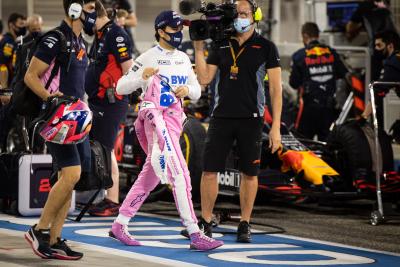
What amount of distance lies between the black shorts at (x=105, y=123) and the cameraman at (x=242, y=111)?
1.64 metres

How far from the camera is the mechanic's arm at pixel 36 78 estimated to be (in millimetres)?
9328

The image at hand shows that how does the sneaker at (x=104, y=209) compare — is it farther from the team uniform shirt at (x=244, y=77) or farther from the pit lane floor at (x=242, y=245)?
the team uniform shirt at (x=244, y=77)

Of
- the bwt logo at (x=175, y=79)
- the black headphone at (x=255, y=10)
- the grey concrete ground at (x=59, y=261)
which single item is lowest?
the grey concrete ground at (x=59, y=261)

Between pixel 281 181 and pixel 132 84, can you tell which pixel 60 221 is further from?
pixel 281 181

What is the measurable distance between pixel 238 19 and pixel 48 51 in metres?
1.81

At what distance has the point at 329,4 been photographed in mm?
18438

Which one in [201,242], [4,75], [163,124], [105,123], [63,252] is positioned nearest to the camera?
[63,252]

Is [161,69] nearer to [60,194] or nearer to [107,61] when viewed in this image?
[60,194]

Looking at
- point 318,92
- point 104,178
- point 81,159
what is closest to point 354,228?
point 104,178

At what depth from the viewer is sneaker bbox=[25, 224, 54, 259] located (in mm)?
9242

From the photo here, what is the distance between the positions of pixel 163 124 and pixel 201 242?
967 millimetres

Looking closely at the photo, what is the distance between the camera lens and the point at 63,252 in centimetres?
932

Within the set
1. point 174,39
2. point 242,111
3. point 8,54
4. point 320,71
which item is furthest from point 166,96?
point 320,71

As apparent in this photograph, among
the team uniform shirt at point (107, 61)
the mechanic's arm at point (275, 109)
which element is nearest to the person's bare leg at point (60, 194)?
the mechanic's arm at point (275, 109)
